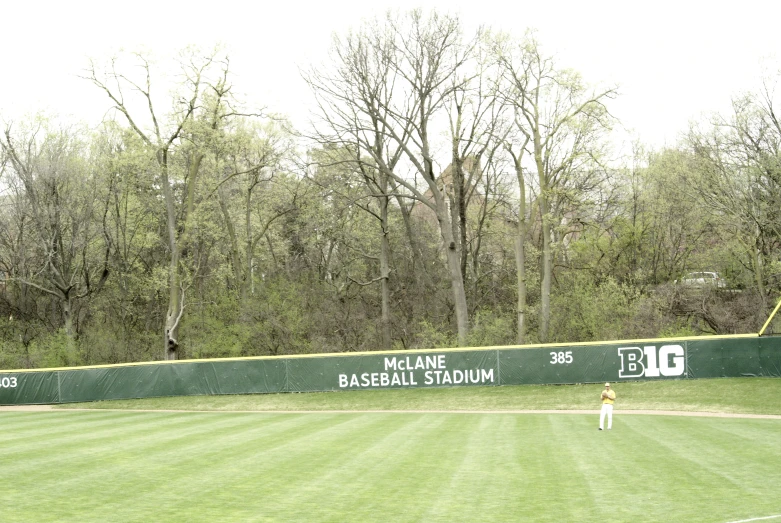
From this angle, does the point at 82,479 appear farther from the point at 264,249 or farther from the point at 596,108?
the point at 264,249

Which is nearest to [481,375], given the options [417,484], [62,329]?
[417,484]

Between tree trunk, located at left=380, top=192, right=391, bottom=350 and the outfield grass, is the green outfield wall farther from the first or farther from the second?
tree trunk, located at left=380, top=192, right=391, bottom=350

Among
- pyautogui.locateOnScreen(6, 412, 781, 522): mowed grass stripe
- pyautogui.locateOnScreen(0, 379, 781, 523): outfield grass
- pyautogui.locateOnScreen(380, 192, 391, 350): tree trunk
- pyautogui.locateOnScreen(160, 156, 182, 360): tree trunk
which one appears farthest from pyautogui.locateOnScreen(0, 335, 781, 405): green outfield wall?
pyautogui.locateOnScreen(380, 192, 391, 350): tree trunk

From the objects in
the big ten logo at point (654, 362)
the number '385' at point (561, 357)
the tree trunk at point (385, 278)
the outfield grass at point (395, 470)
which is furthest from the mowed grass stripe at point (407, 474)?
the tree trunk at point (385, 278)

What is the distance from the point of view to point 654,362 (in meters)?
33.3

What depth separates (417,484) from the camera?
14.2 metres

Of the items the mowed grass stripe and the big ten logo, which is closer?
the mowed grass stripe

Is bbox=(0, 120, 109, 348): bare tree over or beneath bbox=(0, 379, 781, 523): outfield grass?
over

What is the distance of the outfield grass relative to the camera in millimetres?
12203

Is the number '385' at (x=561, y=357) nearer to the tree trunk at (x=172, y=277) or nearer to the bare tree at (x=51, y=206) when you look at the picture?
the tree trunk at (x=172, y=277)

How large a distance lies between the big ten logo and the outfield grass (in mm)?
7111

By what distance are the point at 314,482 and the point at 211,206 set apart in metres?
36.6

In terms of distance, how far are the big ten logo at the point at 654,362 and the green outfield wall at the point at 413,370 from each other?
0.14ft

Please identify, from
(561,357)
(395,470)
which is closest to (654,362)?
(561,357)
